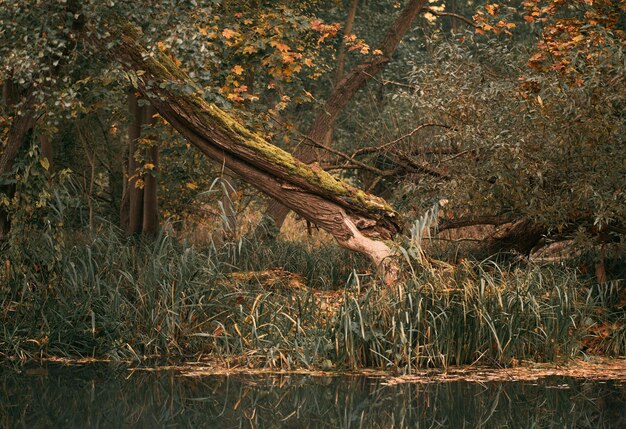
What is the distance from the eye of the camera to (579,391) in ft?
23.8

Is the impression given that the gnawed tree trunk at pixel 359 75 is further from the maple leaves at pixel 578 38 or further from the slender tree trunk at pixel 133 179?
the maple leaves at pixel 578 38

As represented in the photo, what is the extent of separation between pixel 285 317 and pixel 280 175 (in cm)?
185

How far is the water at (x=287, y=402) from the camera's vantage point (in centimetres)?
628

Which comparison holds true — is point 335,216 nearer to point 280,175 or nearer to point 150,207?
point 280,175

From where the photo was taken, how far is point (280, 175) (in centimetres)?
991

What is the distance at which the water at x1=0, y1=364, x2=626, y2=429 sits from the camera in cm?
628

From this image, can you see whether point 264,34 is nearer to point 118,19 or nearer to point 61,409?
point 118,19

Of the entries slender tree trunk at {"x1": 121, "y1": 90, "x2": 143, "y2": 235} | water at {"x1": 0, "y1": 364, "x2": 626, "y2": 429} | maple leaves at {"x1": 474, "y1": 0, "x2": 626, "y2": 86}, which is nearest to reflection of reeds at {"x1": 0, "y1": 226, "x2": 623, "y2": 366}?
water at {"x1": 0, "y1": 364, "x2": 626, "y2": 429}

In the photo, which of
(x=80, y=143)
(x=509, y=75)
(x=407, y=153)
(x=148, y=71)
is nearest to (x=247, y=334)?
(x=148, y=71)

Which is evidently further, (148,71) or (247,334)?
(148,71)

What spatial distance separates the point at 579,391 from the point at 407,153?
484cm

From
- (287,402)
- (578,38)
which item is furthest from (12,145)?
(578,38)

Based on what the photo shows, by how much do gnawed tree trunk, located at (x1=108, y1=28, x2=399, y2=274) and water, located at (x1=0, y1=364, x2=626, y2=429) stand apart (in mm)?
2429

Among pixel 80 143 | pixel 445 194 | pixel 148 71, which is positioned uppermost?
pixel 148 71
